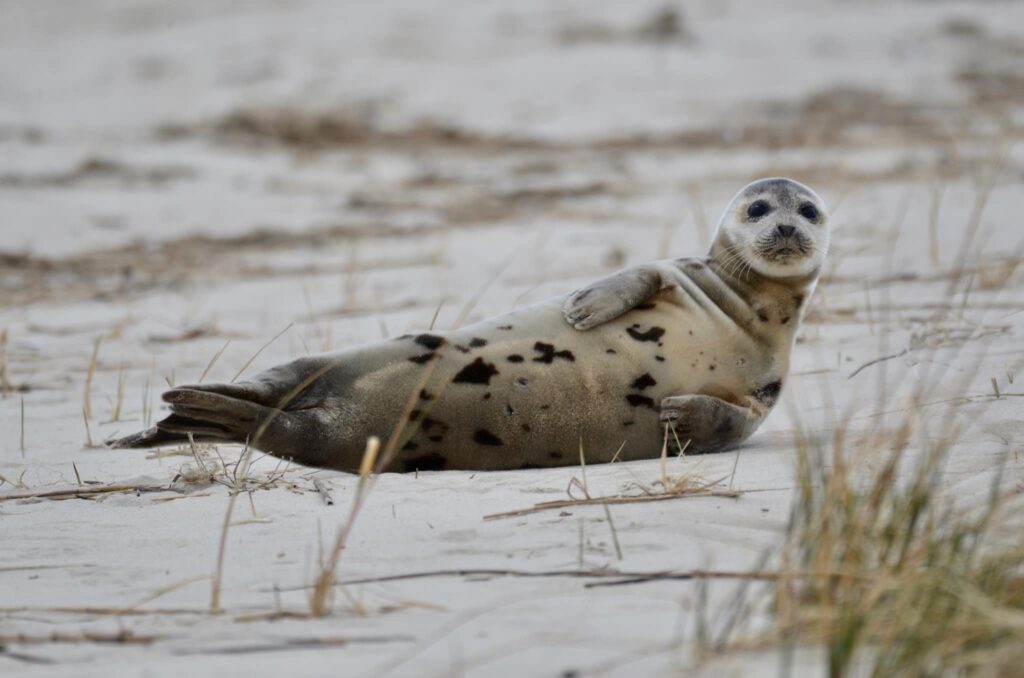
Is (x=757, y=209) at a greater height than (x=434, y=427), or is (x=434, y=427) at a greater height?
(x=757, y=209)

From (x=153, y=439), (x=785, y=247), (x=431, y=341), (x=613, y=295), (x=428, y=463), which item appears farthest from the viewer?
(x=785, y=247)

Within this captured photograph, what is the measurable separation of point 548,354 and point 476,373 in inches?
8.3

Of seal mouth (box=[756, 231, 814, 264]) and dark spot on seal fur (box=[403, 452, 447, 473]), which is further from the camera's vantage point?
seal mouth (box=[756, 231, 814, 264])

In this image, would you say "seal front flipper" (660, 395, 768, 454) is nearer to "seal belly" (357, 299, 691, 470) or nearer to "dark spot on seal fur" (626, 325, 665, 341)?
"seal belly" (357, 299, 691, 470)

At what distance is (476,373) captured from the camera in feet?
12.3

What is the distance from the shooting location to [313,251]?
9.01 meters

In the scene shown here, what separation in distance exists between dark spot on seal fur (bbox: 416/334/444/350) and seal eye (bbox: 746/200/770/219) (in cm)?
114

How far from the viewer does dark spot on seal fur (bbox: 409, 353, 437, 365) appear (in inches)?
148

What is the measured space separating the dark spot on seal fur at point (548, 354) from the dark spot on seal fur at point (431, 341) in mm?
254

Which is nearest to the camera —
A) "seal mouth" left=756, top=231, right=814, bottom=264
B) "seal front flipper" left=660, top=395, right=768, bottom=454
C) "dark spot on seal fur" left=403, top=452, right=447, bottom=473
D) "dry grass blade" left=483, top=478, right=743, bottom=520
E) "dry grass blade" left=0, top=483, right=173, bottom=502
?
"dry grass blade" left=483, top=478, right=743, bottom=520

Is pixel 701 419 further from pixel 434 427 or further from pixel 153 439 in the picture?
pixel 153 439

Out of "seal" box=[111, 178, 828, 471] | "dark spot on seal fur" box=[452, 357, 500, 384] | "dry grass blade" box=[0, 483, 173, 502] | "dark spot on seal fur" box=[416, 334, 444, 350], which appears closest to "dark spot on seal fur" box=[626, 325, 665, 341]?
"seal" box=[111, 178, 828, 471]

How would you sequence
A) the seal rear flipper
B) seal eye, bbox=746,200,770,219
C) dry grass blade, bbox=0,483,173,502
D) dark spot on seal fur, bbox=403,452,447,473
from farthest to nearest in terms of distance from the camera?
seal eye, bbox=746,200,770,219, dark spot on seal fur, bbox=403,452,447,473, the seal rear flipper, dry grass blade, bbox=0,483,173,502

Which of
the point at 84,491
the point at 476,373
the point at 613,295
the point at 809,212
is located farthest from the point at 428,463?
the point at 809,212
